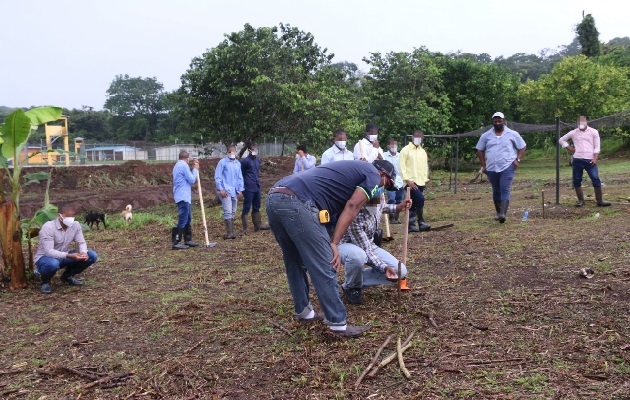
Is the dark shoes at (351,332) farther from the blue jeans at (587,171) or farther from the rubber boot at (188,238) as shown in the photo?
the blue jeans at (587,171)

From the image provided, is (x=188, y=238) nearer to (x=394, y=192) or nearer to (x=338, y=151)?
(x=338, y=151)

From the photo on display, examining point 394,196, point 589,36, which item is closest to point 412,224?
point 394,196

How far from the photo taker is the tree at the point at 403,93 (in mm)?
27672

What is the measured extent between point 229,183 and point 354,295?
21.0 feet

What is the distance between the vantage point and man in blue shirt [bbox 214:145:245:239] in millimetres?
11227

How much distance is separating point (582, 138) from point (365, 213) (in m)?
7.73

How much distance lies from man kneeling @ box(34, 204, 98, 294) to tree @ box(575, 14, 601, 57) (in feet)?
148

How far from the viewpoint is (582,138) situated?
11.2 metres

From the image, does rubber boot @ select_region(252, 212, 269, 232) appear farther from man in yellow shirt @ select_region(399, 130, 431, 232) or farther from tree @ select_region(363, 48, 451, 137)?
tree @ select_region(363, 48, 451, 137)

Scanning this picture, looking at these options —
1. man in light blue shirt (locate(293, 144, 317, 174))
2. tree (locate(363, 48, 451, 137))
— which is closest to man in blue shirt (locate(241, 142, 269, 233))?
man in light blue shirt (locate(293, 144, 317, 174))

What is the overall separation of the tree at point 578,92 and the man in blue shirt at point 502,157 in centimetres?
2226

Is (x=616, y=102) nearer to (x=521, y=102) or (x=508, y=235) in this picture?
(x=521, y=102)

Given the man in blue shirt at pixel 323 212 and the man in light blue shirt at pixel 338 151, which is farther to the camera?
the man in light blue shirt at pixel 338 151

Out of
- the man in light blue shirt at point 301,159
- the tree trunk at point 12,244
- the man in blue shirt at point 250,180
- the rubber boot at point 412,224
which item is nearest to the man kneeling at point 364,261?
the tree trunk at point 12,244
